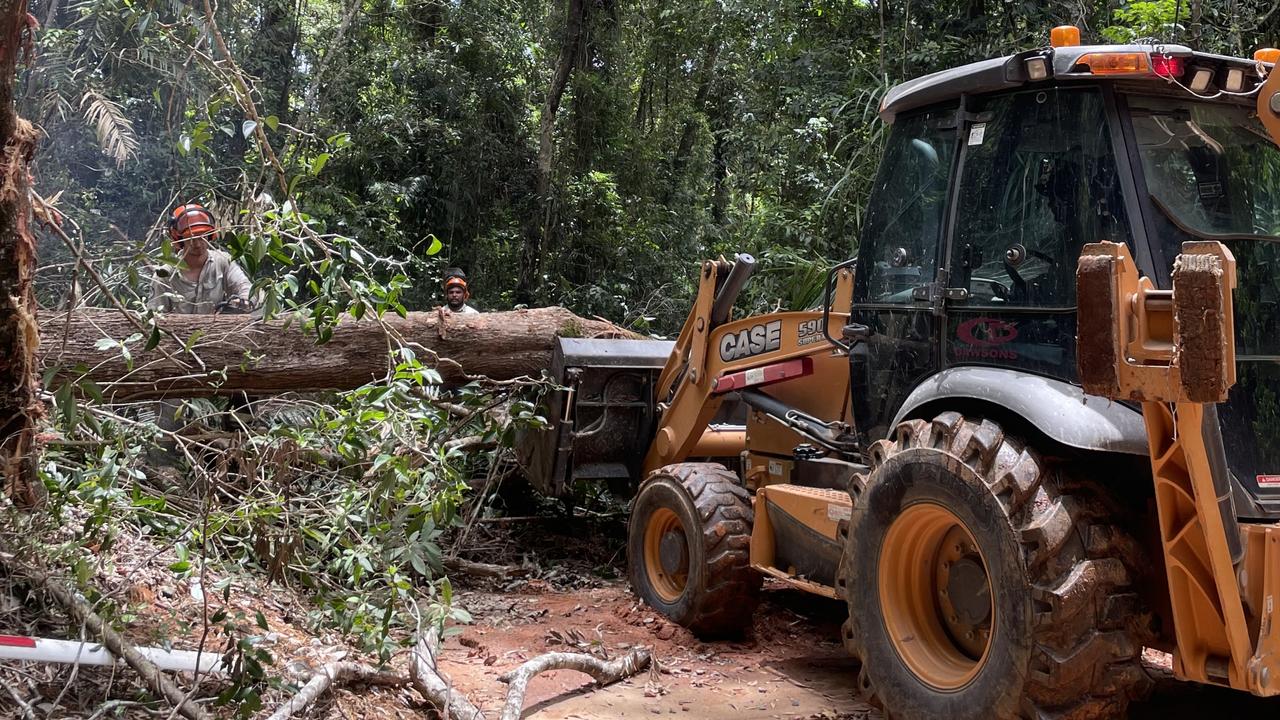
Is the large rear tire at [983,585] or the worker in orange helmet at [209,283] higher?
the worker in orange helmet at [209,283]

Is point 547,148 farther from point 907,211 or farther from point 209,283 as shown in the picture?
point 907,211

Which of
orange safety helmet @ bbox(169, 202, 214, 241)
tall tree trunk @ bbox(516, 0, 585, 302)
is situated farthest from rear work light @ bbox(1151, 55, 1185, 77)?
tall tree trunk @ bbox(516, 0, 585, 302)

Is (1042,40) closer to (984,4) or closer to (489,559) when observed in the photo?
(984,4)

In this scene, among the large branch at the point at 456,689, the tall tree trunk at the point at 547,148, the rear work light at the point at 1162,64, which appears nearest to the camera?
the rear work light at the point at 1162,64

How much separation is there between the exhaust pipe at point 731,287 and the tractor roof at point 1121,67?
6.63 ft

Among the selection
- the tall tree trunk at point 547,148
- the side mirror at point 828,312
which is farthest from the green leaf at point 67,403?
the tall tree trunk at point 547,148

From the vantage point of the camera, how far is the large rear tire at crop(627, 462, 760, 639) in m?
5.73

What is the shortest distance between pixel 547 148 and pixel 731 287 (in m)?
8.70

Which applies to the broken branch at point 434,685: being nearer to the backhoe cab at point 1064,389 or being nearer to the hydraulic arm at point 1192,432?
the backhoe cab at point 1064,389

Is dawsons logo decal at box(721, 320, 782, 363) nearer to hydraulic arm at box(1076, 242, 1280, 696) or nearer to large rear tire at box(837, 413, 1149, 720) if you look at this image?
large rear tire at box(837, 413, 1149, 720)

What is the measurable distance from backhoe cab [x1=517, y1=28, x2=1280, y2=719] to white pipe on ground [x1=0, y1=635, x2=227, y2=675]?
238 cm

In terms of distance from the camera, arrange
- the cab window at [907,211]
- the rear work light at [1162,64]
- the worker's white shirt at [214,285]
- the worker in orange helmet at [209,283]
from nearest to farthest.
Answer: the rear work light at [1162,64] < the cab window at [907,211] < the worker in orange helmet at [209,283] < the worker's white shirt at [214,285]

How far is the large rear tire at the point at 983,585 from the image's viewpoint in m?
3.41

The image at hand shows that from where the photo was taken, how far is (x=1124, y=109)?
151 inches
